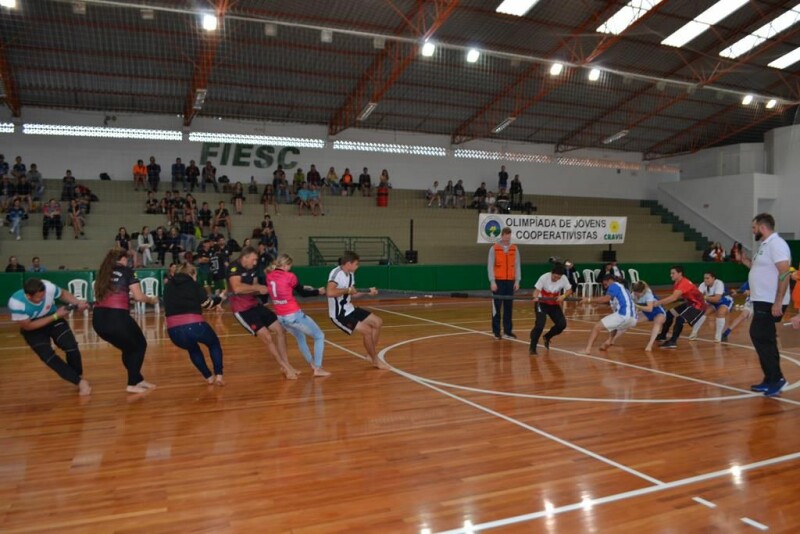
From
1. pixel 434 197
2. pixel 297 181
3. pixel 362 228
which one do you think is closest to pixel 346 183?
pixel 297 181

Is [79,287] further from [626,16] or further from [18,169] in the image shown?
[626,16]

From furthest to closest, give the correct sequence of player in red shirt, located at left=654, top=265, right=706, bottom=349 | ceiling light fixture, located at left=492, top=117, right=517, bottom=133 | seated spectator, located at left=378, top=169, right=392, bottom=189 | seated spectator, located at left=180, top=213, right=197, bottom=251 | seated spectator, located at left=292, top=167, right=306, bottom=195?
seated spectator, located at left=378, top=169, right=392, bottom=189 < ceiling light fixture, located at left=492, top=117, right=517, bottom=133 < seated spectator, located at left=292, top=167, right=306, bottom=195 < seated spectator, located at left=180, top=213, right=197, bottom=251 < player in red shirt, located at left=654, top=265, right=706, bottom=349

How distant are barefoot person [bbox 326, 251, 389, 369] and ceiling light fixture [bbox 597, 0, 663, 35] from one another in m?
16.1

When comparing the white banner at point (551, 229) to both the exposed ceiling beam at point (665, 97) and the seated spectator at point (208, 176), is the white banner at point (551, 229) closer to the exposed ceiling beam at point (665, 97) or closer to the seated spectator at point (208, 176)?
the exposed ceiling beam at point (665, 97)

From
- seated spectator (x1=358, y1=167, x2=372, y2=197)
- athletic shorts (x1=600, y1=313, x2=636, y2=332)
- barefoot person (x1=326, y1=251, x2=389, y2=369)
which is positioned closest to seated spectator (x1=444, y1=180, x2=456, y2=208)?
seated spectator (x1=358, y1=167, x2=372, y2=197)

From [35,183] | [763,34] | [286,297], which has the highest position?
[763,34]

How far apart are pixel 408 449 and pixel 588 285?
19.4 meters

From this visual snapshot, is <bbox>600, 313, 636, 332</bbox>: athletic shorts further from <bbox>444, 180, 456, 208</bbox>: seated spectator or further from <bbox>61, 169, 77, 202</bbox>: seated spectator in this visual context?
<bbox>61, 169, 77, 202</bbox>: seated spectator

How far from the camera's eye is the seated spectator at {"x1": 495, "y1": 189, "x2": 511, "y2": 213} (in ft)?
86.2

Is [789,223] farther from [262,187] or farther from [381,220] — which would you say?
[262,187]

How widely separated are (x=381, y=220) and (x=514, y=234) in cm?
635

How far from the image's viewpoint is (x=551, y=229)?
74.4 ft

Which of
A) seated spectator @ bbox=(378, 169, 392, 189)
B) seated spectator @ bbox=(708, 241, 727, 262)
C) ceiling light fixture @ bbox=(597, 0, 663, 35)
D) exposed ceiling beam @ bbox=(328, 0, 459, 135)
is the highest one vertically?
ceiling light fixture @ bbox=(597, 0, 663, 35)

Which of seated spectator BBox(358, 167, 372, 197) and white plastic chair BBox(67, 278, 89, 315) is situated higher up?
seated spectator BBox(358, 167, 372, 197)
